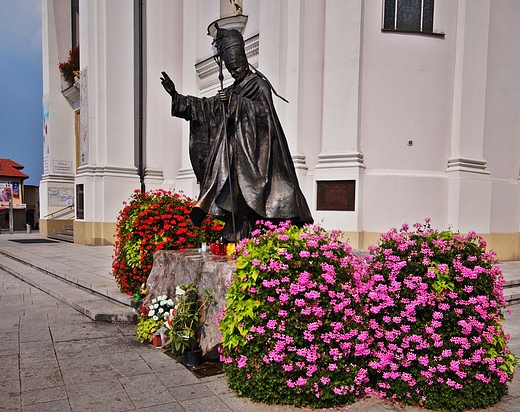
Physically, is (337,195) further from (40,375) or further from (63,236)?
(63,236)

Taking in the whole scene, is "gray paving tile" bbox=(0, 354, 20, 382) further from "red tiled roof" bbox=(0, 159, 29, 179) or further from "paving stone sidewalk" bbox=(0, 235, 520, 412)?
"red tiled roof" bbox=(0, 159, 29, 179)

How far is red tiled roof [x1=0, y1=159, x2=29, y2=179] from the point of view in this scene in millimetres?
37688

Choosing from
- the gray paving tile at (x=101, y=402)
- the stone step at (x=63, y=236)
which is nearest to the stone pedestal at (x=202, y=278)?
the gray paving tile at (x=101, y=402)

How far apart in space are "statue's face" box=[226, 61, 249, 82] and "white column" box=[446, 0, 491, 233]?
6497 millimetres

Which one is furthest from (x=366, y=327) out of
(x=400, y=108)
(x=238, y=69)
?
(x=400, y=108)

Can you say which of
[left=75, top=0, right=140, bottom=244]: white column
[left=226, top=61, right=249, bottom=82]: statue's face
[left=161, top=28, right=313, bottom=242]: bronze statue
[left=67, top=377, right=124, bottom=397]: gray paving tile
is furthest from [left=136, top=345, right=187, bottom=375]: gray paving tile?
[left=75, top=0, right=140, bottom=244]: white column

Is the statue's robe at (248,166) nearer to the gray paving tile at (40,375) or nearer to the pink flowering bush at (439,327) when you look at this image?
the pink flowering bush at (439,327)

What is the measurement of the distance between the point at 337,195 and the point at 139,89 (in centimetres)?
842

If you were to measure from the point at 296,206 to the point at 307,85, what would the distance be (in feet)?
19.9

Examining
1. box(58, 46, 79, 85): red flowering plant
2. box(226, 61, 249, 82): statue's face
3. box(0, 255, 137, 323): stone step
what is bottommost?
box(0, 255, 137, 323): stone step

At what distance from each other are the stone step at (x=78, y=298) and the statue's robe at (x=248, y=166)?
1896 millimetres

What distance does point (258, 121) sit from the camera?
4.26 metres

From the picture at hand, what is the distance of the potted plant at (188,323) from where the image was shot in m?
3.80

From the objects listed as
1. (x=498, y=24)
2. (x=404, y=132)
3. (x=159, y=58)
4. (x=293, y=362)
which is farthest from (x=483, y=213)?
(x=159, y=58)
